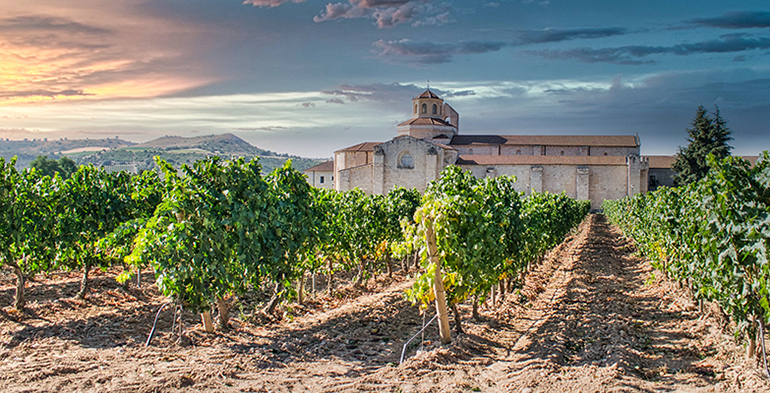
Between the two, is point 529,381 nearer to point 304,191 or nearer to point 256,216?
point 256,216

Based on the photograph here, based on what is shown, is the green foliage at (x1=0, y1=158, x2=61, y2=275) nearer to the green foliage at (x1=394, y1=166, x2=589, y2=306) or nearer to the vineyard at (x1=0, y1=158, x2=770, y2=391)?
the vineyard at (x1=0, y1=158, x2=770, y2=391)

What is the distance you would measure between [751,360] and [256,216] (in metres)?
6.77

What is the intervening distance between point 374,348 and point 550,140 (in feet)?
175

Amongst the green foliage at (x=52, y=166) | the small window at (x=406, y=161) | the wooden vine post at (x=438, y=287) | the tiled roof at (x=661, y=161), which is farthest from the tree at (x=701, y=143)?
the green foliage at (x=52, y=166)

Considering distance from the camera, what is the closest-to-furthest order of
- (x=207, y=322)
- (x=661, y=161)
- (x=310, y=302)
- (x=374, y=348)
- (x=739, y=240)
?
1. (x=739, y=240)
2. (x=374, y=348)
3. (x=207, y=322)
4. (x=310, y=302)
5. (x=661, y=161)

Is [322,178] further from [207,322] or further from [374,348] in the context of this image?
[374,348]

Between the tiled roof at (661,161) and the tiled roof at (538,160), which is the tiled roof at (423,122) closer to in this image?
the tiled roof at (538,160)

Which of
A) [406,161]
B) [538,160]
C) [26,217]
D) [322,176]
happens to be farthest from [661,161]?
[26,217]

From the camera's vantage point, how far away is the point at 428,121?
54.8m

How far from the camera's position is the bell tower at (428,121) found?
54625 millimetres

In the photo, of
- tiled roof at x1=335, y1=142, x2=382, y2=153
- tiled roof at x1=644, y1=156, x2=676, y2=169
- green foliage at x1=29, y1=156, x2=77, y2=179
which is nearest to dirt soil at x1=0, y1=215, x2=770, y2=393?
tiled roof at x1=335, y1=142, x2=382, y2=153

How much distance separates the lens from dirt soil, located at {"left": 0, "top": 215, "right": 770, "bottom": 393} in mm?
5863

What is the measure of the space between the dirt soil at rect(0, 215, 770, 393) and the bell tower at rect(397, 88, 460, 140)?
1737 inches

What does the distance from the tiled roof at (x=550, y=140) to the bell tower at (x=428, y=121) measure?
5.37ft
